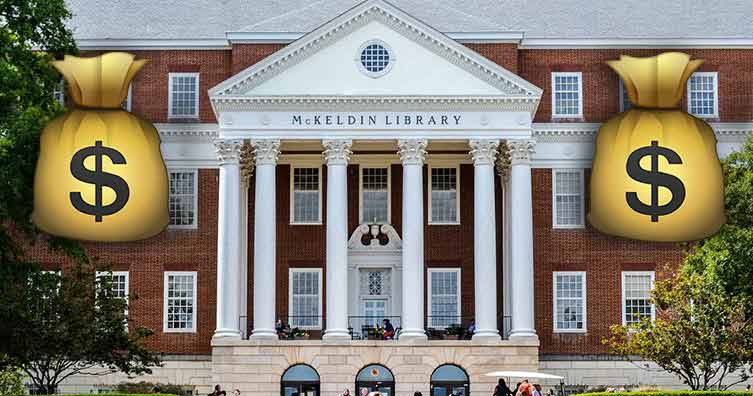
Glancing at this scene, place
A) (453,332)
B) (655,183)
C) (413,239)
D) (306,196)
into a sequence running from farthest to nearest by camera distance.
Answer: (306,196) → (453,332) → (413,239) → (655,183)

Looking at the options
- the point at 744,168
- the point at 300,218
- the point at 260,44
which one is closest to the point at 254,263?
the point at 300,218

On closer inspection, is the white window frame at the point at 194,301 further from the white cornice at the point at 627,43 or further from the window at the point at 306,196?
the white cornice at the point at 627,43

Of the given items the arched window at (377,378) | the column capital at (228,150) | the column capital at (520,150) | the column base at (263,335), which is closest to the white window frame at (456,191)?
the column capital at (520,150)

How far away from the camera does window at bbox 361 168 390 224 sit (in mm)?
70000

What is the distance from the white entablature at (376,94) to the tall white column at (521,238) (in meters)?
0.93

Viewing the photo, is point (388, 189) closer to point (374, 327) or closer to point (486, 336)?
point (374, 327)

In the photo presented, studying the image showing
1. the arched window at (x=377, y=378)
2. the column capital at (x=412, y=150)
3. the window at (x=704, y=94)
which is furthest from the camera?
the window at (x=704, y=94)

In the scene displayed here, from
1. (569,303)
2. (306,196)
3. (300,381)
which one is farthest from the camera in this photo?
(306,196)

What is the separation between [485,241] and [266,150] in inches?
376

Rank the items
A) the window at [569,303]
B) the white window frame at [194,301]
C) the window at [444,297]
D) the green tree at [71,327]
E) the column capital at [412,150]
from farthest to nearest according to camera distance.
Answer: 1. the white window frame at [194,301]
2. the window at [569,303]
3. the window at [444,297]
4. the column capital at [412,150]
5. the green tree at [71,327]

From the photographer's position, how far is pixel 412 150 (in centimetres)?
6500

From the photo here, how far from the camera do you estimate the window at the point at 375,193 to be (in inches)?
2756

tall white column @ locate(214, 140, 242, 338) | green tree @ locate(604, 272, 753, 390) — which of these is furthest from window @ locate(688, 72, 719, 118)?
tall white column @ locate(214, 140, 242, 338)

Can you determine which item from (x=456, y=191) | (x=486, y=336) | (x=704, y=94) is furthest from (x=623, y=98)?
(x=486, y=336)
